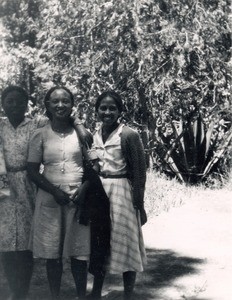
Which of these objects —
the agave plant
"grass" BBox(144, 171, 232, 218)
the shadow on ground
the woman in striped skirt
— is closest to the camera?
the woman in striped skirt

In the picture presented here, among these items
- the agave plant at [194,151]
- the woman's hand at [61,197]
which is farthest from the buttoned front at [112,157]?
the agave plant at [194,151]

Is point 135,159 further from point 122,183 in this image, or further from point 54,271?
point 54,271

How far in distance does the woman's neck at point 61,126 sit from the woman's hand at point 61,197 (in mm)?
475

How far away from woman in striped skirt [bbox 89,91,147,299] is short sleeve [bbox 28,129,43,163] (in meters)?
0.46

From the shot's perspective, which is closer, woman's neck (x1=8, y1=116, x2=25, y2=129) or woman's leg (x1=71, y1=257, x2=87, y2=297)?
woman's leg (x1=71, y1=257, x2=87, y2=297)

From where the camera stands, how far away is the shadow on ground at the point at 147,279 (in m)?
4.19

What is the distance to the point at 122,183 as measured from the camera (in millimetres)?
3758

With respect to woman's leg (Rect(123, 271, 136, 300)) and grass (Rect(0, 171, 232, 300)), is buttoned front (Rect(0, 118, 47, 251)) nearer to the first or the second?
grass (Rect(0, 171, 232, 300))

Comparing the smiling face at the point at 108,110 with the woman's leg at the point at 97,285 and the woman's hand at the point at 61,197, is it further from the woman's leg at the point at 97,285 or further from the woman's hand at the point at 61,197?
the woman's leg at the point at 97,285

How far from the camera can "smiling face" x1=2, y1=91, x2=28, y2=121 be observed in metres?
3.75

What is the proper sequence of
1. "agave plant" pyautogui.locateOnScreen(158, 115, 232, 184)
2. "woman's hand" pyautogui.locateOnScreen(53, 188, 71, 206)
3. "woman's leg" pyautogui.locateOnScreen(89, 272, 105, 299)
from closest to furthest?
1. "woman's hand" pyautogui.locateOnScreen(53, 188, 71, 206)
2. "woman's leg" pyautogui.locateOnScreen(89, 272, 105, 299)
3. "agave plant" pyautogui.locateOnScreen(158, 115, 232, 184)

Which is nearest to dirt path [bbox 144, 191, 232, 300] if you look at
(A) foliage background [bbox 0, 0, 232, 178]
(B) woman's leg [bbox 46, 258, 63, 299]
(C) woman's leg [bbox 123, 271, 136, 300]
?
(C) woman's leg [bbox 123, 271, 136, 300]

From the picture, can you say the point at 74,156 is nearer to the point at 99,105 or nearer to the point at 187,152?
the point at 99,105

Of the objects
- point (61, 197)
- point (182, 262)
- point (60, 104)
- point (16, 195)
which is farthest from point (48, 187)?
point (182, 262)
